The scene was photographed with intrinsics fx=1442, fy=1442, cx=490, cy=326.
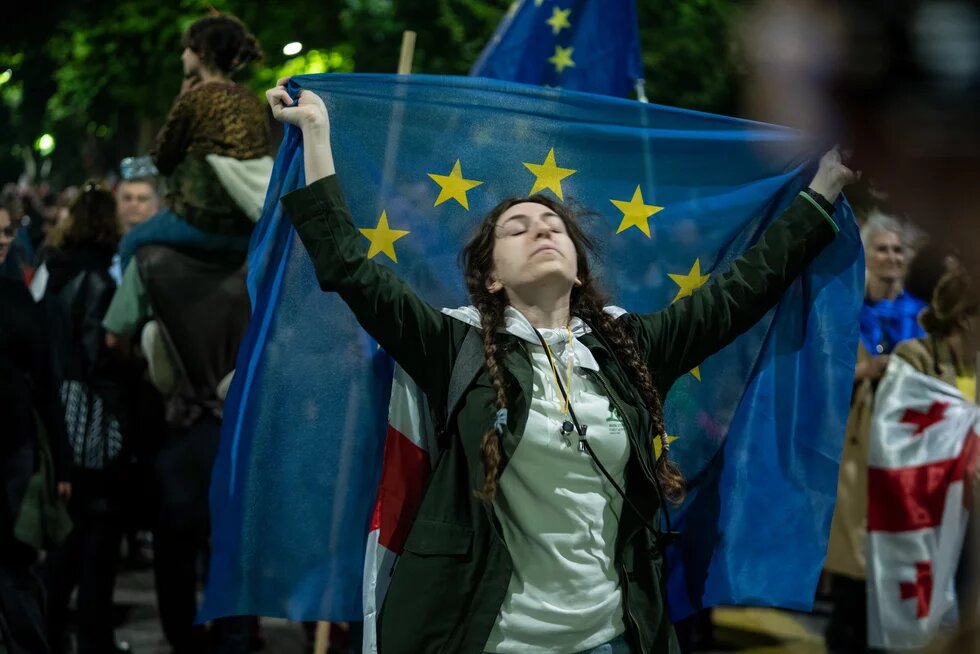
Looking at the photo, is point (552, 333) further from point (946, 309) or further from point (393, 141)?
point (946, 309)

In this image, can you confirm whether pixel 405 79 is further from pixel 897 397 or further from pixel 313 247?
pixel 897 397

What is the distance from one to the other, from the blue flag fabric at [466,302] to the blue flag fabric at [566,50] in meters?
3.26

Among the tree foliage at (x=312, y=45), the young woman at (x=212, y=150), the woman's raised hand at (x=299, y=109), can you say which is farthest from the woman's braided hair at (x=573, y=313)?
the tree foliage at (x=312, y=45)

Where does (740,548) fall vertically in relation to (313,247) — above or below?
below

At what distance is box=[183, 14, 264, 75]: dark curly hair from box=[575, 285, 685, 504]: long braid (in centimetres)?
327

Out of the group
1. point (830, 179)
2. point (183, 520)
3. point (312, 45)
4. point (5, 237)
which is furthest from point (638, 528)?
point (312, 45)

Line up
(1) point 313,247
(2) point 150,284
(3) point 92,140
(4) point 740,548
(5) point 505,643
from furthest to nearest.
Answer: (3) point 92,140, (2) point 150,284, (4) point 740,548, (1) point 313,247, (5) point 505,643

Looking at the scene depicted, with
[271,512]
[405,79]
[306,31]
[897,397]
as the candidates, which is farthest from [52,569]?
[306,31]

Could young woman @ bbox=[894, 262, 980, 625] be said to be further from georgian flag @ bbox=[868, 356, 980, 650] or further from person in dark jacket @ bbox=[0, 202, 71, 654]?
person in dark jacket @ bbox=[0, 202, 71, 654]

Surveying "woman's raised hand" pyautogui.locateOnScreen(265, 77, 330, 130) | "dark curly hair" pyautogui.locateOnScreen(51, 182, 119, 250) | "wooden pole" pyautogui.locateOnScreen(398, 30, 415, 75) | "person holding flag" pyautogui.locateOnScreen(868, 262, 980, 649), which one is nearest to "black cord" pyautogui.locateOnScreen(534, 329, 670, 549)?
"woman's raised hand" pyautogui.locateOnScreen(265, 77, 330, 130)

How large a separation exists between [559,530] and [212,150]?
3523 mm

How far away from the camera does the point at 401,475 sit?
14.5ft

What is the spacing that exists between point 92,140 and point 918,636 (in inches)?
1047

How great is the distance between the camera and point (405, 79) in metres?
5.06
